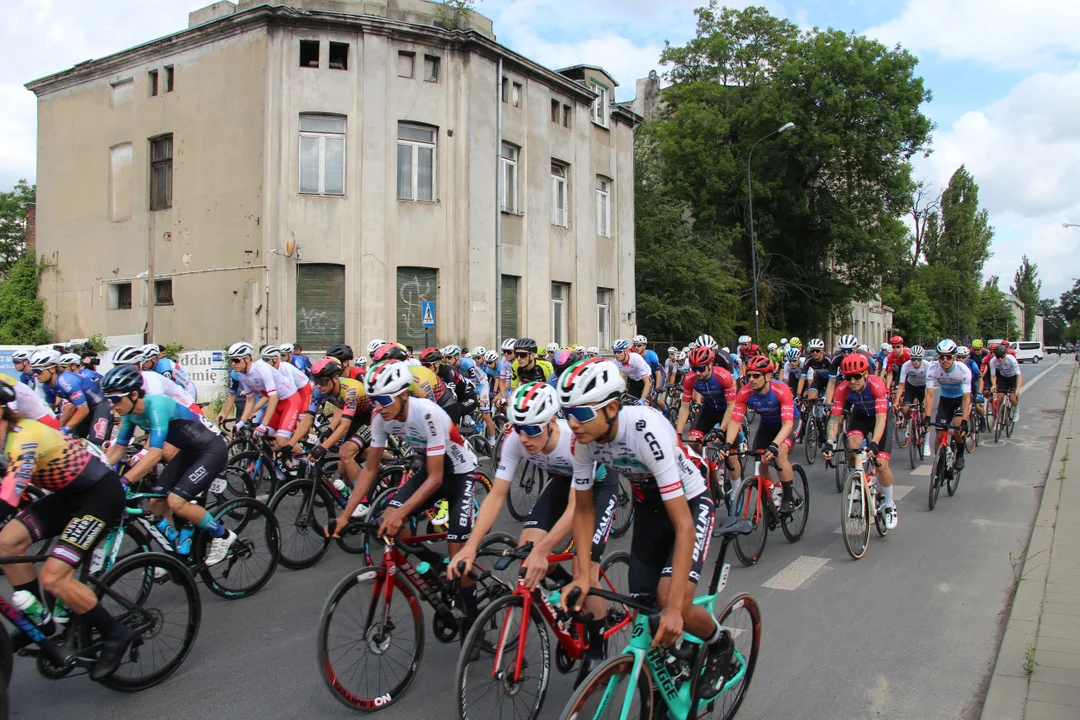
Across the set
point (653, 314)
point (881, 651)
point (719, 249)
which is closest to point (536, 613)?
point (881, 651)

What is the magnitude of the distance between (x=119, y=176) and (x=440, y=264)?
9898 millimetres

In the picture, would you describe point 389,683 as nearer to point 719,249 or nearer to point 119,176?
point 119,176

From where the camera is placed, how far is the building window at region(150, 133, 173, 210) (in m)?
21.9

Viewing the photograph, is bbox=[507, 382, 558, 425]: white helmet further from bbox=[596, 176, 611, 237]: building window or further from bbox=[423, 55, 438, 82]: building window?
bbox=[596, 176, 611, 237]: building window

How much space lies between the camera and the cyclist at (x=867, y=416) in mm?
8039

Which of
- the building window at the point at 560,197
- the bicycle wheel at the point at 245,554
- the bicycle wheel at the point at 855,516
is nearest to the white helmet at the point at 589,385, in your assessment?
the bicycle wheel at the point at 245,554

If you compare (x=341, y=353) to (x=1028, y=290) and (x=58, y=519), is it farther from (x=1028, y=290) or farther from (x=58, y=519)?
(x=1028, y=290)

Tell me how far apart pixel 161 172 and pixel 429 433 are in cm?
2038

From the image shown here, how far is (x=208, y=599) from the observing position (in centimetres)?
625

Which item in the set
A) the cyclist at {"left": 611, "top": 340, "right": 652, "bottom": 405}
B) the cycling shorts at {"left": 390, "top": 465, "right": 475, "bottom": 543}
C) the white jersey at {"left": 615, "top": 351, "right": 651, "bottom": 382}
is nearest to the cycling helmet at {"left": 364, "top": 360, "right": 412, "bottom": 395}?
the cycling shorts at {"left": 390, "top": 465, "right": 475, "bottom": 543}

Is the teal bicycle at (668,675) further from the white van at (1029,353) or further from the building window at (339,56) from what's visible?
the white van at (1029,353)

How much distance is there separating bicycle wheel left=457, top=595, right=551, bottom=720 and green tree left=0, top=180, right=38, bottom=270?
4027 cm

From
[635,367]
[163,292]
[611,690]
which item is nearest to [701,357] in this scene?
[635,367]

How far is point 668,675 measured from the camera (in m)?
3.60
